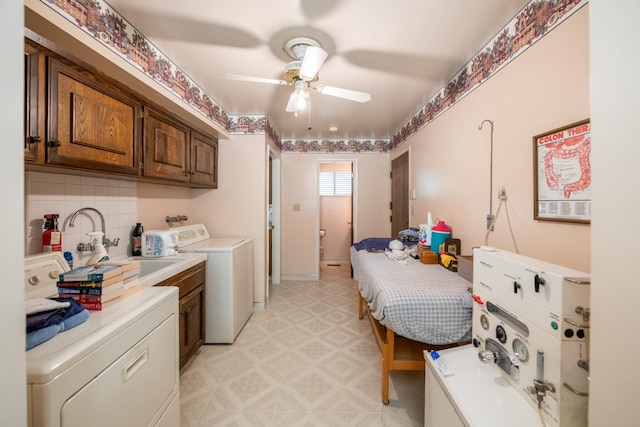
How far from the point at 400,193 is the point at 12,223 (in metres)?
3.42

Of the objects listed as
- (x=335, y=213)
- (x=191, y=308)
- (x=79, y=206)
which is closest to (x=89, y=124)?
(x=79, y=206)

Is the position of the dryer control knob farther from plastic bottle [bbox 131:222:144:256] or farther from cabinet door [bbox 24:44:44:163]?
plastic bottle [bbox 131:222:144:256]

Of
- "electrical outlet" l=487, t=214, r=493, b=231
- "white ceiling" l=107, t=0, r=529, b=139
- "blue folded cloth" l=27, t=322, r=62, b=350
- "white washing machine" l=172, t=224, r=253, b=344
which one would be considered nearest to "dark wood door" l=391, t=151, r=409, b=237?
"white ceiling" l=107, t=0, r=529, b=139

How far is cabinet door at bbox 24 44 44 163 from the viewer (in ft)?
3.12

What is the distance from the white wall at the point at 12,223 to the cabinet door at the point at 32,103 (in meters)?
0.73

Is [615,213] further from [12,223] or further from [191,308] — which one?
[191,308]

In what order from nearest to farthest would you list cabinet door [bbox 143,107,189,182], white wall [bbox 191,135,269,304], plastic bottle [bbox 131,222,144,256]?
→ cabinet door [bbox 143,107,189,182] → plastic bottle [bbox 131,222,144,256] → white wall [bbox 191,135,269,304]

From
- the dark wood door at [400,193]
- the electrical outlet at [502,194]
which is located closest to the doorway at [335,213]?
the dark wood door at [400,193]

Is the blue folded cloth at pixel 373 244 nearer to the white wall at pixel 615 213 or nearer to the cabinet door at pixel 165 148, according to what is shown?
the cabinet door at pixel 165 148

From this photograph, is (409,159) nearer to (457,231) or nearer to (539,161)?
(457,231)

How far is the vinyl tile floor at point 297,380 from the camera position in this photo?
1.46 m

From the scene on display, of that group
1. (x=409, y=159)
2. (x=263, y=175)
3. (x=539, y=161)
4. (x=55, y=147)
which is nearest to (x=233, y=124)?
(x=263, y=175)

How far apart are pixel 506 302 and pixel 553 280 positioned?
231mm

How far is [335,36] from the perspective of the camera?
1.47m
